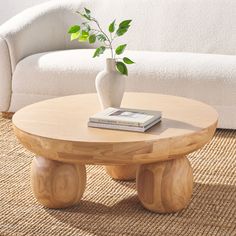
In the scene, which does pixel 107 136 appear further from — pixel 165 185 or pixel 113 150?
pixel 165 185

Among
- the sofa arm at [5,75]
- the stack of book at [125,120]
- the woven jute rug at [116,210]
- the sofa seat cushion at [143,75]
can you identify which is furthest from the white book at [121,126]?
the sofa arm at [5,75]

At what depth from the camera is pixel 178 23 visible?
4.23 meters

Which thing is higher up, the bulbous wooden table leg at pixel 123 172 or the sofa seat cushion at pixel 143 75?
the sofa seat cushion at pixel 143 75

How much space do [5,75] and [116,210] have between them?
1.55 m

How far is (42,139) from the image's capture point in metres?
2.50

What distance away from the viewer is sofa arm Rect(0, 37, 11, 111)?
3963mm

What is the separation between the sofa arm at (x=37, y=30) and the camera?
4.00 meters

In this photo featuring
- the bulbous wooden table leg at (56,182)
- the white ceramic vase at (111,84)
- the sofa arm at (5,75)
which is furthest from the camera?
the sofa arm at (5,75)

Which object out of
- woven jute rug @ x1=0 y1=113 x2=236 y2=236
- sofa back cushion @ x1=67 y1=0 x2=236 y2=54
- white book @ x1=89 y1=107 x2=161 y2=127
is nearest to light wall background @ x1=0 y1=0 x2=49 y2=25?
sofa back cushion @ x1=67 y1=0 x2=236 y2=54

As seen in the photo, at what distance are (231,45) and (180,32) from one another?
32 cm

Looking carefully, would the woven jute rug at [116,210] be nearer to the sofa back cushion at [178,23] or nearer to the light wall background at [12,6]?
the sofa back cushion at [178,23]

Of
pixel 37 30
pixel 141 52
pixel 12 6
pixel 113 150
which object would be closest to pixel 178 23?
pixel 141 52

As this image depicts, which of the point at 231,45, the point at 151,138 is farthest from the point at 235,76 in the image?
the point at 151,138

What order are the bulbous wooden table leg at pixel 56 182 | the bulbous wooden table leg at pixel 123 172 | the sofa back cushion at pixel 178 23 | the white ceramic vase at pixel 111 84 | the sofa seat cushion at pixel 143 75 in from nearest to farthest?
the bulbous wooden table leg at pixel 56 182 → the white ceramic vase at pixel 111 84 → the bulbous wooden table leg at pixel 123 172 → the sofa seat cushion at pixel 143 75 → the sofa back cushion at pixel 178 23
